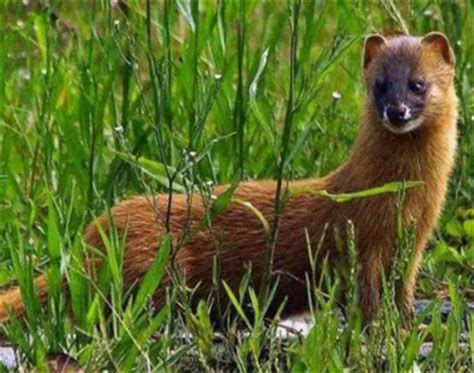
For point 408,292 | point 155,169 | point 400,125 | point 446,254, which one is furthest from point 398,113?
point 155,169

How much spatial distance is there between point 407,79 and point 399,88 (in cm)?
8

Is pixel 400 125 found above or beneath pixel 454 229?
above

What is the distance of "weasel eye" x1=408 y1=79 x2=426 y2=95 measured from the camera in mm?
5652

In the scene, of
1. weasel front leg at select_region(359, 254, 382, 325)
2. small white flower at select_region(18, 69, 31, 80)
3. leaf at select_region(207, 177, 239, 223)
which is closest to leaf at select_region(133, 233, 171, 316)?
leaf at select_region(207, 177, 239, 223)

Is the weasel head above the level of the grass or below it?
above

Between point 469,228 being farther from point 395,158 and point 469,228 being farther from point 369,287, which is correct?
point 369,287

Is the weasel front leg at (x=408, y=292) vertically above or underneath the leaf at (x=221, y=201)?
underneath

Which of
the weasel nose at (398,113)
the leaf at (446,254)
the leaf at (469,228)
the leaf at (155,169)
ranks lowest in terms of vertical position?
the leaf at (446,254)

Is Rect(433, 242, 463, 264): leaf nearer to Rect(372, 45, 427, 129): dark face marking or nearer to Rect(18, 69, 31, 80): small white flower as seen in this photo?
Rect(372, 45, 427, 129): dark face marking

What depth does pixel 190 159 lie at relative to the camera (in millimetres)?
4957

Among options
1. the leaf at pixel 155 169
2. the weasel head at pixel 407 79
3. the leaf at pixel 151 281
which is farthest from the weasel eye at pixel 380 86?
the leaf at pixel 151 281

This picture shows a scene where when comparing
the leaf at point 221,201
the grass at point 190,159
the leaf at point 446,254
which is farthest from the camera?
the leaf at point 446,254

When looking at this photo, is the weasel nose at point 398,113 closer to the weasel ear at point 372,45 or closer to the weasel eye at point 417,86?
the weasel eye at point 417,86

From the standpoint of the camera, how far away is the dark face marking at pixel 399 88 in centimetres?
550
